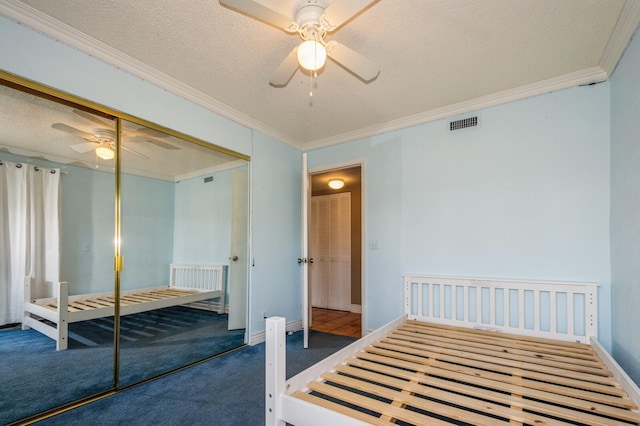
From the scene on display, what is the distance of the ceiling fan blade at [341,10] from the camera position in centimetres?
154

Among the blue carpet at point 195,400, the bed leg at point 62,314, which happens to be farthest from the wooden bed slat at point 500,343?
the bed leg at point 62,314

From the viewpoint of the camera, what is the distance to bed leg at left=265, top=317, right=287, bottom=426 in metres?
1.39

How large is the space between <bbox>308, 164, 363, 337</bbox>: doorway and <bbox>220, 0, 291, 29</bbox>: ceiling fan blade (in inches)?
134

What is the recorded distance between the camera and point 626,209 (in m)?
2.07

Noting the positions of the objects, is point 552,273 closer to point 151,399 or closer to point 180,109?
point 151,399

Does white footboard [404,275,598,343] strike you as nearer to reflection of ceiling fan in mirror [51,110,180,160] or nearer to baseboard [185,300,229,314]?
baseboard [185,300,229,314]

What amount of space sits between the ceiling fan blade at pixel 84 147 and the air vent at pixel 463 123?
3366 millimetres

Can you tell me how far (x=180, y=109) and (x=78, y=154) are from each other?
Answer: 95 cm

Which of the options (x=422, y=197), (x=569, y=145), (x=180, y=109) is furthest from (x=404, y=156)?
(x=180, y=109)

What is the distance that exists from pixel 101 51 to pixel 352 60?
1.82 metres

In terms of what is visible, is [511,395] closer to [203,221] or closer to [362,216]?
[362,216]

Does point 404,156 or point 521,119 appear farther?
point 404,156

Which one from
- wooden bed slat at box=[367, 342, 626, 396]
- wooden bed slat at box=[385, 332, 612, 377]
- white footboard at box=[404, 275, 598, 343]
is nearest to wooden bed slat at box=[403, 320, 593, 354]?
white footboard at box=[404, 275, 598, 343]

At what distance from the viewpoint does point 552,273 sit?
2.62 meters
